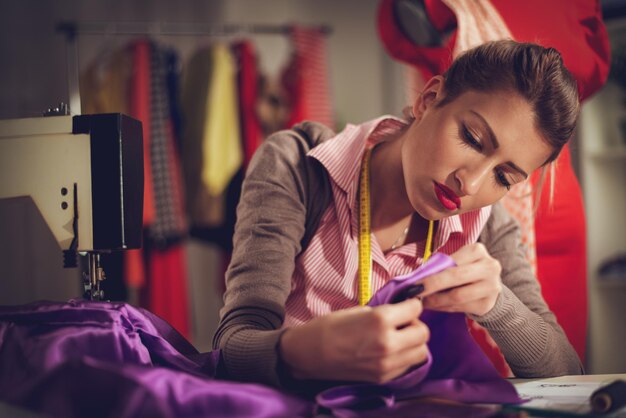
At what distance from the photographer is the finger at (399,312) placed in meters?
0.76

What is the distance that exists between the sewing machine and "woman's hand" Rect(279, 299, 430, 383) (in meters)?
0.41

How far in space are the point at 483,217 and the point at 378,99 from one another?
3544 mm

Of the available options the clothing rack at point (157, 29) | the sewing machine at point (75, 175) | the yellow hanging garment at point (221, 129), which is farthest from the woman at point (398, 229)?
the clothing rack at point (157, 29)

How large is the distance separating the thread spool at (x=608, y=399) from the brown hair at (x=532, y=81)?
0.44 metres

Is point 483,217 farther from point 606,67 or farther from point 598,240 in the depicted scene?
point 598,240

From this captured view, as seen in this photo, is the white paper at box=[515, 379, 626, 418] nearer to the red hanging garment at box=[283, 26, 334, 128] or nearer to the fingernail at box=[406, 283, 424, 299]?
the fingernail at box=[406, 283, 424, 299]

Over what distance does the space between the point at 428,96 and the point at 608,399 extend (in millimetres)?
623

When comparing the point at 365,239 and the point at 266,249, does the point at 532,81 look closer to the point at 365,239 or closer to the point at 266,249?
the point at 365,239

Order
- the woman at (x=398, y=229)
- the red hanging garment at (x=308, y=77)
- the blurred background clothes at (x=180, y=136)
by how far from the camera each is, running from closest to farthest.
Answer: the woman at (x=398, y=229)
the blurred background clothes at (x=180, y=136)
the red hanging garment at (x=308, y=77)

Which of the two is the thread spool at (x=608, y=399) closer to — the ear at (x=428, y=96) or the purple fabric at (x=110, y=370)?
the purple fabric at (x=110, y=370)

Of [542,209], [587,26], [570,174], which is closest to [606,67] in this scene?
[587,26]

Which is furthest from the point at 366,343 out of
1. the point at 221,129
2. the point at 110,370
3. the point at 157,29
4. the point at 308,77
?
the point at 157,29

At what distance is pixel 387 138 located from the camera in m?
1.34

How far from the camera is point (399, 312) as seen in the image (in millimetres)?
775
